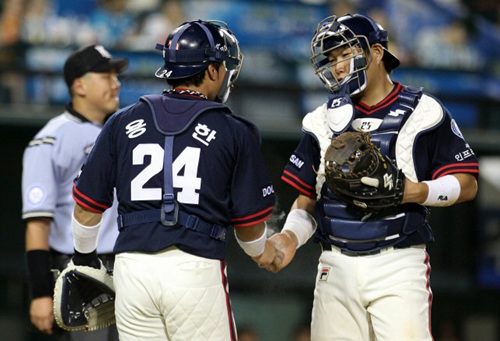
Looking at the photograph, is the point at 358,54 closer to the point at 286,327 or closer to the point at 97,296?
the point at 97,296

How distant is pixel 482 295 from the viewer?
10.7 metres

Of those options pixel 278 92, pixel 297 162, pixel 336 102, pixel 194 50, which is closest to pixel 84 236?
pixel 194 50

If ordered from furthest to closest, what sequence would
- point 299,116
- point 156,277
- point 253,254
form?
point 299,116
point 253,254
point 156,277

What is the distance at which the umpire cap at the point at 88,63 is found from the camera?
6.05m

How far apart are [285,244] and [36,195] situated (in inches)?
65.2

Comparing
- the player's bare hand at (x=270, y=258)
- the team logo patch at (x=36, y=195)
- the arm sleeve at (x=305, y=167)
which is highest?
the arm sleeve at (x=305, y=167)

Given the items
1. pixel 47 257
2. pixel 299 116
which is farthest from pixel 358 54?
pixel 299 116

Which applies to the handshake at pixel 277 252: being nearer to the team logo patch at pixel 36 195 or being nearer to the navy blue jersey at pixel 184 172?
the navy blue jersey at pixel 184 172

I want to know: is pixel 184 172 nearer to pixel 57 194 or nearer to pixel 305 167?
pixel 305 167

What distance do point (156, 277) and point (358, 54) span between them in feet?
4.92

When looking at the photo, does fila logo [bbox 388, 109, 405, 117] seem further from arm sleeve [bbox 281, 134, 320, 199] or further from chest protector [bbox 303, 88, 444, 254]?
arm sleeve [bbox 281, 134, 320, 199]

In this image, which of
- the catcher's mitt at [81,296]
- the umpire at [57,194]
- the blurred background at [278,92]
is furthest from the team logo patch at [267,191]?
the blurred background at [278,92]

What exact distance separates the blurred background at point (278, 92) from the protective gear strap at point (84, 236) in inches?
206

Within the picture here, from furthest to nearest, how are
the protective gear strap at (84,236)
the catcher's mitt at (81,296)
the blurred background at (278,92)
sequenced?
the blurred background at (278,92)
the catcher's mitt at (81,296)
the protective gear strap at (84,236)
